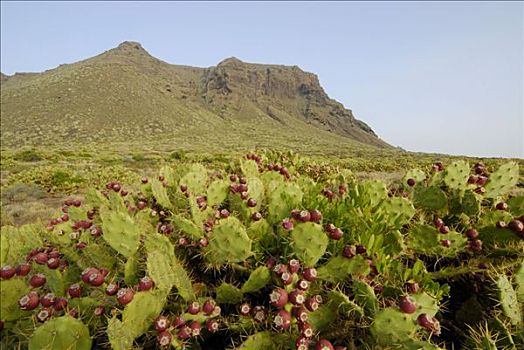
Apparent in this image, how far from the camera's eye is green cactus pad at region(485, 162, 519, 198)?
10.6 ft

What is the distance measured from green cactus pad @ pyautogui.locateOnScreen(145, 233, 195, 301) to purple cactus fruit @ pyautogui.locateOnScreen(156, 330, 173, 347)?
0.24 meters

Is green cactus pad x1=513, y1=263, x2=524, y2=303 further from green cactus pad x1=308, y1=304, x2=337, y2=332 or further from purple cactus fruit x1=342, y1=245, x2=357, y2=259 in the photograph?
green cactus pad x1=308, y1=304, x2=337, y2=332

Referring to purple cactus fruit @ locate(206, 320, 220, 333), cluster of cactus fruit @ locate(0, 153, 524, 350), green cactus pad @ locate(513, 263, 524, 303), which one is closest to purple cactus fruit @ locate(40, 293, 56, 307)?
cluster of cactus fruit @ locate(0, 153, 524, 350)

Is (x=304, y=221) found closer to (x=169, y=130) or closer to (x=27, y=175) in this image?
(x=27, y=175)

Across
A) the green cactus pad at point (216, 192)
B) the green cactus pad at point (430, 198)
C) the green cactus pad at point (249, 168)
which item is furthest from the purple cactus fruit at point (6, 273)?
the green cactus pad at point (430, 198)

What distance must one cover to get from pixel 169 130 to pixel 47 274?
7047cm

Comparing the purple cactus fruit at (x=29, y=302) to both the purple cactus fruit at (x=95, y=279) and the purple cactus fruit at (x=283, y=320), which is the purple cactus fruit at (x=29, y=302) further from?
the purple cactus fruit at (x=283, y=320)

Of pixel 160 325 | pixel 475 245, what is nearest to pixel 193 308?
pixel 160 325

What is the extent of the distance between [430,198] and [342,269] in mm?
1445

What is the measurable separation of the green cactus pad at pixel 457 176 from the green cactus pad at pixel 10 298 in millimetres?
3639

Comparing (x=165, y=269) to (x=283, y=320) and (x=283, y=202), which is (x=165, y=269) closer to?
(x=283, y=320)

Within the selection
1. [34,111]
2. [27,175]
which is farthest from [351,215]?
[34,111]

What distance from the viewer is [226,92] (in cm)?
12081

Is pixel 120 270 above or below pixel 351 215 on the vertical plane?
below
